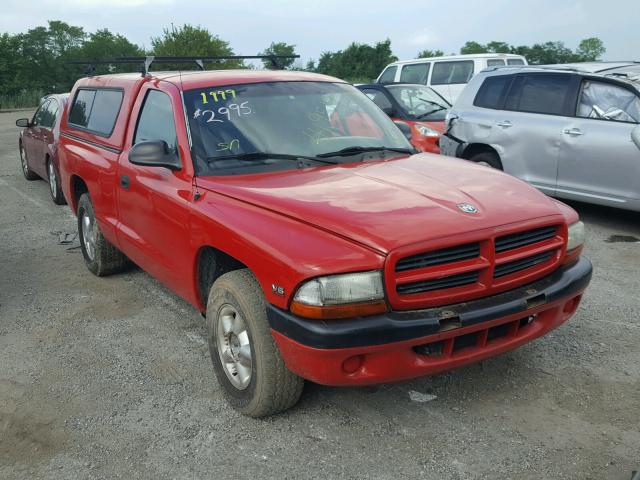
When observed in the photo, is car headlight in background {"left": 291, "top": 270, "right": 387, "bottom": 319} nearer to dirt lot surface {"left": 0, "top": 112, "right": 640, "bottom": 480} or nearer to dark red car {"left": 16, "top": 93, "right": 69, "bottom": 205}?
dirt lot surface {"left": 0, "top": 112, "right": 640, "bottom": 480}

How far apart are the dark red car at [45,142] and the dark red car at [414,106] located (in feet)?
16.1

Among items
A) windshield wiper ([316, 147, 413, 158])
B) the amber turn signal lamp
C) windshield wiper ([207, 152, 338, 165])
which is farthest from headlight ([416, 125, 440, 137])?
the amber turn signal lamp

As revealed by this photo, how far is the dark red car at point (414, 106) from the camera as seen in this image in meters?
10.1

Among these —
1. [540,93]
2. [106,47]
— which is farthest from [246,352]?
[106,47]

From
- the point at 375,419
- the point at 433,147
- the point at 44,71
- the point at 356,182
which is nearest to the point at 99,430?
the point at 375,419

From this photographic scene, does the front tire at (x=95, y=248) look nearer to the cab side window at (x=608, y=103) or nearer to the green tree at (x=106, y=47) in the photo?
the cab side window at (x=608, y=103)

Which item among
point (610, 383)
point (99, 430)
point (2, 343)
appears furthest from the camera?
point (2, 343)

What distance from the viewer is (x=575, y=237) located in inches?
134

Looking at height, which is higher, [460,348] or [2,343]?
[460,348]

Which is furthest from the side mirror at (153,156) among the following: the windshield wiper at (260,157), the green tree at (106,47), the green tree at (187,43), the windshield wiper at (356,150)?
the green tree at (106,47)

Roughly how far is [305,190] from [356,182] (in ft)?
1.04

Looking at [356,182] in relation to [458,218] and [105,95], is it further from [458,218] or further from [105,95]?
[105,95]

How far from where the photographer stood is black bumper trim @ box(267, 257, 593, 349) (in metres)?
2.68

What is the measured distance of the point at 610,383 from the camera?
3.55 m
